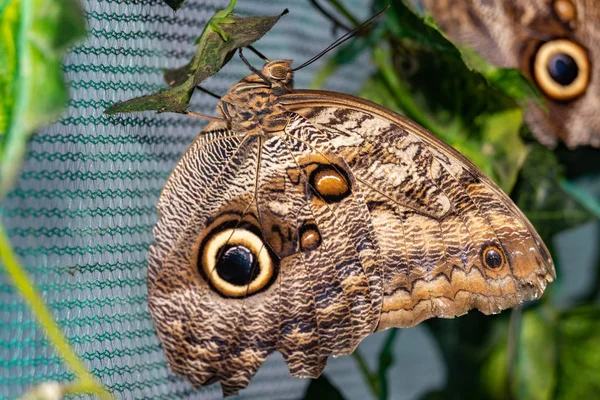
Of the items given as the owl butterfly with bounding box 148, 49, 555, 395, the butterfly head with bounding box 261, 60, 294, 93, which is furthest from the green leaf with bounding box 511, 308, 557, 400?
the butterfly head with bounding box 261, 60, 294, 93

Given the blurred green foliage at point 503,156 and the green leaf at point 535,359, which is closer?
the blurred green foliage at point 503,156

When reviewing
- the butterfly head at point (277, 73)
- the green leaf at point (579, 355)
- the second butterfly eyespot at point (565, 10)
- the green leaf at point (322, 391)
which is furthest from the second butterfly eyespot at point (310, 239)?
the green leaf at point (579, 355)

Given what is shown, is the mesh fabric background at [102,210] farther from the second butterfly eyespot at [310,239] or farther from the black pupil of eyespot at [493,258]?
the black pupil of eyespot at [493,258]

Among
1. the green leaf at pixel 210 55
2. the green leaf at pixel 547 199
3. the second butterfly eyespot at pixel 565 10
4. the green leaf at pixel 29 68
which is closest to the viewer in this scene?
the green leaf at pixel 29 68

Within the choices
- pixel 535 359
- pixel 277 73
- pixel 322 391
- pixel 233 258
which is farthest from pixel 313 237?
pixel 535 359

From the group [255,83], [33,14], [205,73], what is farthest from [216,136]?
[33,14]

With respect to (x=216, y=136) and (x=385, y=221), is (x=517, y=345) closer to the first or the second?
(x=385, y=221)

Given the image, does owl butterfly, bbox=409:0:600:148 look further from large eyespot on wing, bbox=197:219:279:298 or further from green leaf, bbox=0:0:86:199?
green leaf, bbox=0:0:86:199
